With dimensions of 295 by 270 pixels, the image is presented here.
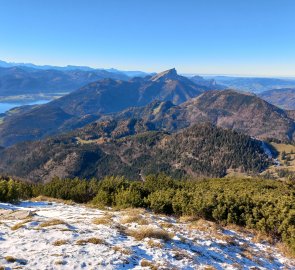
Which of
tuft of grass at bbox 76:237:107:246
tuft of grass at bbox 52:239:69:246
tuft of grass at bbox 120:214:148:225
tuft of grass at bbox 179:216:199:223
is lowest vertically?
tuft of grass at bbox 179:216:199:223

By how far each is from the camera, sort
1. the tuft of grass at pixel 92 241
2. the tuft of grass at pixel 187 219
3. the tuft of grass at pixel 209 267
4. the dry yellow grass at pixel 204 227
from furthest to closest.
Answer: the tuft of grass at pixel 187 219 < the dry yellow grass at pixel 204 227 < the tuft of grass at pixel 92 241 < the tuft of grass at pixel 209 267

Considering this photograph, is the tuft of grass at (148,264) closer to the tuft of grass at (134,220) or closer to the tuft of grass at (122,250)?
the tuft of grass at (122,250)

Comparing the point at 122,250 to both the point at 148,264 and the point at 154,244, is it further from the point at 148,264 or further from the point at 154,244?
the point at 154,244

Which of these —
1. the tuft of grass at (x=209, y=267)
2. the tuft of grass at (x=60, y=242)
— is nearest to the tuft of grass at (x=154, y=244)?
the tuft of grass at (x=209, y=267)

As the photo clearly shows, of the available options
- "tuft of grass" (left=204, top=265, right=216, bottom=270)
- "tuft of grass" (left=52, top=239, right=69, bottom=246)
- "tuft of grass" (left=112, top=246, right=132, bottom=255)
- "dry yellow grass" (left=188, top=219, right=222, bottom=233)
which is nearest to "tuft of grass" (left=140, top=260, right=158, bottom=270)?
"tuft of grass" (left=112, top=246, right=132, bottom=255)

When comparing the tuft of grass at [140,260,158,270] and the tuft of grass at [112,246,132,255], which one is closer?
the tuft of grass at [140,260,158,270]

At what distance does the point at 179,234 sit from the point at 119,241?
339 inches

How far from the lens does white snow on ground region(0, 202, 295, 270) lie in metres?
24.2

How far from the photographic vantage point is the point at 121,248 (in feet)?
89.4

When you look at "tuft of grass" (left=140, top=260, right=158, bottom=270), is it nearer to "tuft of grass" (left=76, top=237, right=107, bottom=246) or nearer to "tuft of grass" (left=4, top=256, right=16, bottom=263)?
"tuft of grass" (left=76, top=237, right=107, bottom=246)

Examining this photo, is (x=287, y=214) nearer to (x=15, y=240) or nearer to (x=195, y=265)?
(x=195, y=265)

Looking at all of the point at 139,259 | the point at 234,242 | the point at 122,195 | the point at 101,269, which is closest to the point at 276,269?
the point at 234,242

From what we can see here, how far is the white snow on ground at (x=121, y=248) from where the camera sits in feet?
79.3

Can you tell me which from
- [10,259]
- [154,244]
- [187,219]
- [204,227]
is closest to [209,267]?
[154,244]
